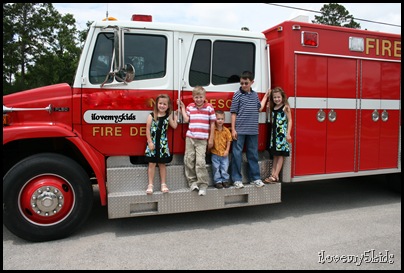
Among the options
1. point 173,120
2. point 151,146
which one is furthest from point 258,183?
point 151,146

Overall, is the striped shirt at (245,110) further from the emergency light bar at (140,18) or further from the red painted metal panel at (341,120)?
the emergency light bar at (140,18)

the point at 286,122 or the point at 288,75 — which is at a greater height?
the point at 288,75

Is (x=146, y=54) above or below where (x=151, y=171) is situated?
above

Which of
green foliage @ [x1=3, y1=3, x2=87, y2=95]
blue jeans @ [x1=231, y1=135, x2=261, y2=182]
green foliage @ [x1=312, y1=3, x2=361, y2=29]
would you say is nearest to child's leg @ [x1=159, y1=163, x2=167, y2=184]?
blue jeans @ [x1=231, y1=135, x2=261, y2=182]

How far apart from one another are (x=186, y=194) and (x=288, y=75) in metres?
2.17

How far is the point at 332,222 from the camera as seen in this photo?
477cm

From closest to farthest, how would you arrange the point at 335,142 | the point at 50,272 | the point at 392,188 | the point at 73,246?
the point at 50,272 < the point at 73,246 < the point at 335,142 < the point at 392,188

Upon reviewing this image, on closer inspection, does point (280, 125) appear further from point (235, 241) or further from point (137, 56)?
point (137, 56)

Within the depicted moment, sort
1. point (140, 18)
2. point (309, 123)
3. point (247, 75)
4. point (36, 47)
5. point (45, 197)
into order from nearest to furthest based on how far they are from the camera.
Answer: point (45, 197) → point (140, 18) → point (247, 75) → point (309, 123) → point (36, 47)

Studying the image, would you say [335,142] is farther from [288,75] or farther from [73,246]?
[73,246]

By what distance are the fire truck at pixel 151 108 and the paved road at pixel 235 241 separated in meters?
0.31

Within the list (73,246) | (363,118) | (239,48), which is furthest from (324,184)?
(73,246)

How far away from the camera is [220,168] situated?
4.60m

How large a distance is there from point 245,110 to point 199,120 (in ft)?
2.17
